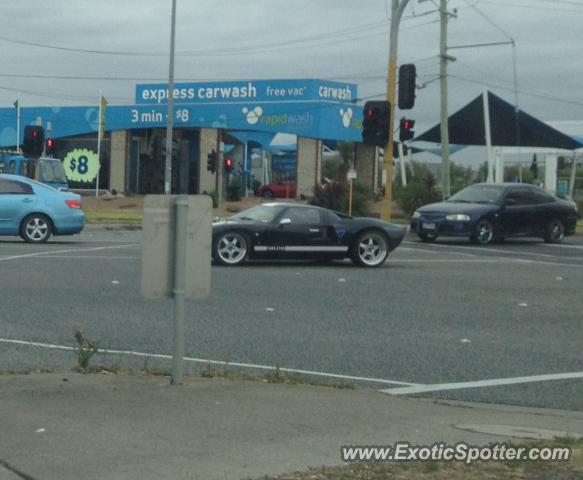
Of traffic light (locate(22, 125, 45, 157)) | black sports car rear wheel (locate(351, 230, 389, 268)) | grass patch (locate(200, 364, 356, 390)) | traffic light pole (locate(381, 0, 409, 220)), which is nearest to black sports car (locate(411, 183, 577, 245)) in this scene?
traffic light pole (locate(381, 0, 409, 220))

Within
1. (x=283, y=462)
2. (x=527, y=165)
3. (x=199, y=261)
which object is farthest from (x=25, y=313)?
(x=527, y=165)

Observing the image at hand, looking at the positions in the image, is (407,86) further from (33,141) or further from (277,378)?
(277,378)

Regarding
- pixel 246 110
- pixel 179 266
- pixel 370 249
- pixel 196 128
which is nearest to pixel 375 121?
pixel 370 249

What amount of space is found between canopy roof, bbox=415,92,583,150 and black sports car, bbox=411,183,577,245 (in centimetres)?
1485

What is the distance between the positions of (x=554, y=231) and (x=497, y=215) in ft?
7.62

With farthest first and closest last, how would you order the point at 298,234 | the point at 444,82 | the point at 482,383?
the point at 444,82 < the point at 298,234 < the point at 482,383

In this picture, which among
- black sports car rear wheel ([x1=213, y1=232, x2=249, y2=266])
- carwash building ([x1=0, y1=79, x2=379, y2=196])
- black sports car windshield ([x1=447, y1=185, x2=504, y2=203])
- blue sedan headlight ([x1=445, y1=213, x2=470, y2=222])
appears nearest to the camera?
black sports car rear wheel ([x1=213, y1=232, x2=249, y2=266])

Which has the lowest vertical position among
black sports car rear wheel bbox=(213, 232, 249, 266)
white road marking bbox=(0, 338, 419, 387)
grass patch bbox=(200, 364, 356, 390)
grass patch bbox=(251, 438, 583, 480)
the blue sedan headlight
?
white road marking bbox=(0, 338, 419, 387)

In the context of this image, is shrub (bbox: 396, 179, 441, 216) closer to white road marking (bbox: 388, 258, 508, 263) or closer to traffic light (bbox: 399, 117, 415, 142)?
traffic light (bbox: 399, 117, 415, 142)

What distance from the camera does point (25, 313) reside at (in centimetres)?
1393

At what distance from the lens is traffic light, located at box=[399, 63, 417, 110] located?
28.2m

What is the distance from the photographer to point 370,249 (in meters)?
22.2

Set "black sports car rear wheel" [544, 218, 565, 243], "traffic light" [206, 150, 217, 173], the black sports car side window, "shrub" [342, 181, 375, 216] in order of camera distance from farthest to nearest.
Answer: "traffic light" [206, 150, 217, 173]
"shrub" [342, 181, 375, 216]
"black sports car rear wheel" [544, 218, 565, 243]
the black sports car side window

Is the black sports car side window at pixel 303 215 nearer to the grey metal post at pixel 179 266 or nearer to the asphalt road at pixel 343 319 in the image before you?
the asphalt road at pixel 343 319
